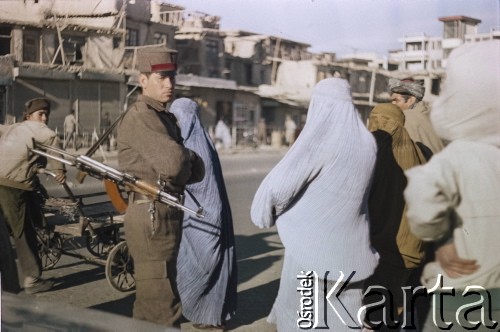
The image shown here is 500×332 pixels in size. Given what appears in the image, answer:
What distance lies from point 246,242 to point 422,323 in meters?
6.03

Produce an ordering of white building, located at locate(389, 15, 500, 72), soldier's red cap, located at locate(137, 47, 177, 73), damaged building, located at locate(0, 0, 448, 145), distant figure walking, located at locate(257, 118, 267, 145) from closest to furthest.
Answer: white building, located at locate(389, 15, 500, 72), soldier's red cap, located at locate(137, 47, 177, 73), damaged building, located at locate(0, 0, 448, 145), distant figure walking, located at locate(257, 118, 267, 145)

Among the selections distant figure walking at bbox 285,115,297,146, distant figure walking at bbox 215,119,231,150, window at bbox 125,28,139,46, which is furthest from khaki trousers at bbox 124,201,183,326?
distant figure walking at bbox 285,115,297,146

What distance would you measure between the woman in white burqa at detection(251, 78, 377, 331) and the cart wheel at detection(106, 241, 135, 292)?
2819 mm

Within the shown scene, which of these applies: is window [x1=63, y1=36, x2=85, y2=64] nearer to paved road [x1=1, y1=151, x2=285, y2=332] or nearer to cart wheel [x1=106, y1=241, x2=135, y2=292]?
paved road [x1=1, y1=151, x2=285, y2=332]

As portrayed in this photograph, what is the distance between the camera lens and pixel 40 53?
39.9 ft

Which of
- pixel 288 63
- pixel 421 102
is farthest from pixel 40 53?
pixel 288 63

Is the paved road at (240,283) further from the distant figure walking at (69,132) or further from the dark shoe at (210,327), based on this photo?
the distant figure walking at (69,132)

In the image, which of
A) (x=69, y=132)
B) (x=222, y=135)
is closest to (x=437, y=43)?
(x=69, y=132)

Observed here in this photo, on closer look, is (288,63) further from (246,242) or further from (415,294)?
(415,294)

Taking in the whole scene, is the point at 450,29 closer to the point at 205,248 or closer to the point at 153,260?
the point at 153,260

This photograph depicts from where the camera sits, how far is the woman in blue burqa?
5.05 meters

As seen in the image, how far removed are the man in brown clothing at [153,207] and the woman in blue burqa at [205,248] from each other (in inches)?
42.4

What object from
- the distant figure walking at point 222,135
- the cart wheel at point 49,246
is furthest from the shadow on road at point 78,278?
the distant figure walking at point 222,135

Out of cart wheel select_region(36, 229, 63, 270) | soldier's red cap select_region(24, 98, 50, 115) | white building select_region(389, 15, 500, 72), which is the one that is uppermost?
white building select_region(389, 15, 500, 72)
